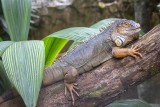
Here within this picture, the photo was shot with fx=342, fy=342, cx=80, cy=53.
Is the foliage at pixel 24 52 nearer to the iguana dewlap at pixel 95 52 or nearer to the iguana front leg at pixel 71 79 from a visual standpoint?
the iguana dewlap at pixel 95 52

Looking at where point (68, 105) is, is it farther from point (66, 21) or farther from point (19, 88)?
point (66, 21)

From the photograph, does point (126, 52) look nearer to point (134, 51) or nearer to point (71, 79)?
point (134, 51)

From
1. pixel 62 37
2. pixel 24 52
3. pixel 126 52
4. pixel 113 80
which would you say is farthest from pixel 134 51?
pixel 24 52

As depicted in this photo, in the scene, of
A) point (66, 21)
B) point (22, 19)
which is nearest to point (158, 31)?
point (22, 19)

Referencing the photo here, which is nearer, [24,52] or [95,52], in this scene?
[24,52]

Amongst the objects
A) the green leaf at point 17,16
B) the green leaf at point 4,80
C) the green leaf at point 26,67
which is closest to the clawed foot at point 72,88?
the green leaf at point 26,67

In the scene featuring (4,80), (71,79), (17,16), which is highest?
(17,16)

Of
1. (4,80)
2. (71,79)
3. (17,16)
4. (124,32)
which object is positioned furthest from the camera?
(17,16)
